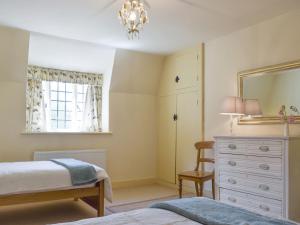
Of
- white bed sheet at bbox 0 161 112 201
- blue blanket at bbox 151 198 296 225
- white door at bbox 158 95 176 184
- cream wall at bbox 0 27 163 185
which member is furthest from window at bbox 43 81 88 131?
blue blanket at bbox 151 198 296 225

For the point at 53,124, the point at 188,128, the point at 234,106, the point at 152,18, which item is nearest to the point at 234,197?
the point at 234,106

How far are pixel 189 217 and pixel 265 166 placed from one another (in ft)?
5.73

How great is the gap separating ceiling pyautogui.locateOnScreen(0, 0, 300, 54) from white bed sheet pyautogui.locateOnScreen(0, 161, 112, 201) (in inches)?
71.2

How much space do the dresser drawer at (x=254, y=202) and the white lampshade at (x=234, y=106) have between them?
973 mm

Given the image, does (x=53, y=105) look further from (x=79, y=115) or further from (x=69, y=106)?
(x=79, y=115)

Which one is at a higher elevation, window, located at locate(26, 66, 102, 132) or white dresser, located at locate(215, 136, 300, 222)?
window, located at locate(26, 66, 102, 132)

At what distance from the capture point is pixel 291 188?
294 cm

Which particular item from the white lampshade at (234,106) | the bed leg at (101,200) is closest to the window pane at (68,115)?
the bed leg at (101,200)

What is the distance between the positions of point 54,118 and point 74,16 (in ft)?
7.29

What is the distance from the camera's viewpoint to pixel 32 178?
3.15 meters

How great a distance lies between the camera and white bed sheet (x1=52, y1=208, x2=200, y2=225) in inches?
61.2

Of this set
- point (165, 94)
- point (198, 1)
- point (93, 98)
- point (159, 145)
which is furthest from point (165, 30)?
point (159, 145)

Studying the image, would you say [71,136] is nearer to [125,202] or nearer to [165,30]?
[125,202]

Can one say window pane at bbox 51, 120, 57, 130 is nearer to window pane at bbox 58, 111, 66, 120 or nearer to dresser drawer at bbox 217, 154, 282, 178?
window pane at bbox 58, 111, 66, 120
